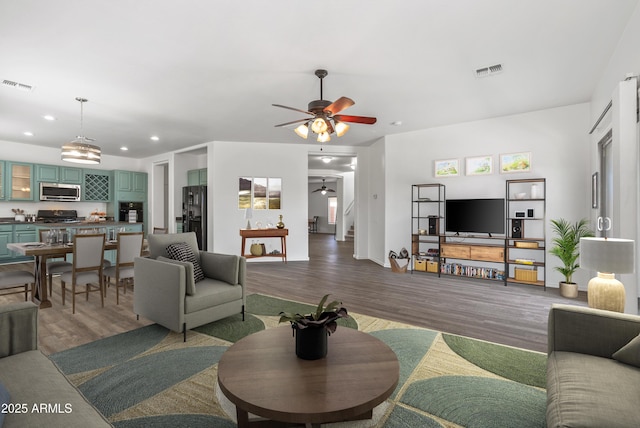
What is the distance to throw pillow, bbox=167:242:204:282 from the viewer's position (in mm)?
3322

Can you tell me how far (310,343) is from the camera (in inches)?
68.8

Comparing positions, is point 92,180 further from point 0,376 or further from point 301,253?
point 0,376

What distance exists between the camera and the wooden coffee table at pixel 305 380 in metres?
1.33

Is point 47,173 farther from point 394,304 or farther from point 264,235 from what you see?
point 394,304

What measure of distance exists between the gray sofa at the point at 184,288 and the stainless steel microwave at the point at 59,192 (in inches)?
244

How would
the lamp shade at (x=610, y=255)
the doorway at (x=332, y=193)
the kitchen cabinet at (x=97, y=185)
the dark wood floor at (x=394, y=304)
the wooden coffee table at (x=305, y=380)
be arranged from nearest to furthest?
1. the wooden coffee table at (x=305, y=380)
2. the lamp shade at (x=610, y=255)
3. the dark wood floor at (x=394, y=304)
4. the kitchen cabinet at (x=97, y=185)
5. the doorway at (x=332, y=193)

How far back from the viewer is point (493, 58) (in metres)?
3.38

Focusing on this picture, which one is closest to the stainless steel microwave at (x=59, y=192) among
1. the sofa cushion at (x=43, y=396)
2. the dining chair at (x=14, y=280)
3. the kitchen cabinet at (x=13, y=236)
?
the kitchen cabinet at (x=13, y=236)

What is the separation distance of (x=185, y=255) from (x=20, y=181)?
6.82 meters

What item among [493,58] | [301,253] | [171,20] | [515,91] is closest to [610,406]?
[493,58]

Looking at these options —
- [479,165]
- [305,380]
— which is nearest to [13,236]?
[305,380]

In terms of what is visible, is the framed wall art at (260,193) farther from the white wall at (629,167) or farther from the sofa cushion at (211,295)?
the white wall at (629,167)

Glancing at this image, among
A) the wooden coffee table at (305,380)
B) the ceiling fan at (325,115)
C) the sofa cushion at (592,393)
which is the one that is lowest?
the wooden coffee table at (305,380)

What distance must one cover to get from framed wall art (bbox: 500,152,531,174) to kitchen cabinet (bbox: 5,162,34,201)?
10.2m
